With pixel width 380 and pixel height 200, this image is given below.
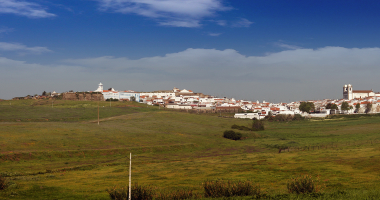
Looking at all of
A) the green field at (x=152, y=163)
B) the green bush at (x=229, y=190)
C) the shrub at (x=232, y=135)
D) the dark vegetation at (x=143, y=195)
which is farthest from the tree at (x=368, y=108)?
the dark vegetation at (x=143, y=195)

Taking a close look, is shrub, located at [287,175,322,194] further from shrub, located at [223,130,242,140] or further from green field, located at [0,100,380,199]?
shrub, located at [223,130,242,140]

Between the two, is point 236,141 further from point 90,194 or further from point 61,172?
point 90,194

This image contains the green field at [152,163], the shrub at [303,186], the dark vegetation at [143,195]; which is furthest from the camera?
the green field at [152,163]

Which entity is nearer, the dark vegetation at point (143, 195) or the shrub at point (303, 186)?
the dark vegetation at point (143, 195)

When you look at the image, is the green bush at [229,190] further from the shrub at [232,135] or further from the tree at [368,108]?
the tree at [368,108]

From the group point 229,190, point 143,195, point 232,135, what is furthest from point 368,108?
point 143,195

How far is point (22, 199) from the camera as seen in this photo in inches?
973

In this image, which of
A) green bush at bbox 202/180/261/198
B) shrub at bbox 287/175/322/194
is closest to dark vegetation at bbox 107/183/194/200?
green bush at bbox 202/180/261/198

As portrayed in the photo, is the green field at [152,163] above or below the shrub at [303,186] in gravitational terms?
below

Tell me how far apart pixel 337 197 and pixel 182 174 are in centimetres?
2041

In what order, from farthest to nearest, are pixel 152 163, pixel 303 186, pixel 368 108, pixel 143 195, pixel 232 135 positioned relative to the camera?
pixel 368 108
pixel 232 135
pixel 152 163
pixel 303 186
pixel 143 195

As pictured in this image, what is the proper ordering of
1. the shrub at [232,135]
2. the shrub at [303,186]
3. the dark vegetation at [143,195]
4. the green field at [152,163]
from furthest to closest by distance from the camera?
the shrub at [232,135] < the green field at [152,163] < the shrub at [303,186] < the dark vegetation at [143,195]

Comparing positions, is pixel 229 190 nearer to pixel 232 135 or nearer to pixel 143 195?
pixel 143 195

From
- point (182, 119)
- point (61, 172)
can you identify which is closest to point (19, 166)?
point (61, 172)
